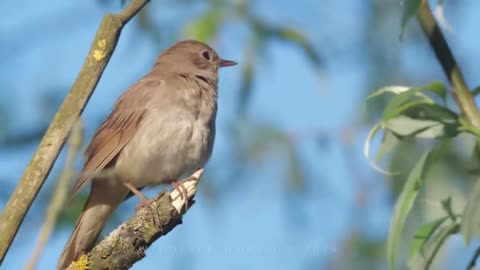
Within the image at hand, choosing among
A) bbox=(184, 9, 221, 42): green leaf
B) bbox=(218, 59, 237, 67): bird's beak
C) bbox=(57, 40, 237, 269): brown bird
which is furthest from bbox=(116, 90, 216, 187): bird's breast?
bbox=(218, 59, 237, 67): bird's beak

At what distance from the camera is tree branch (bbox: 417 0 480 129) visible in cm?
279

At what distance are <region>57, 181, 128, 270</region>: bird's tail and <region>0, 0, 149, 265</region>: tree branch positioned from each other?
5.72ft

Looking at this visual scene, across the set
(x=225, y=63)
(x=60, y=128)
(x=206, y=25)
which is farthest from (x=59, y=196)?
(x=225, y=63)

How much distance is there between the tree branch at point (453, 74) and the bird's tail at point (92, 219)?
2189 millimetres

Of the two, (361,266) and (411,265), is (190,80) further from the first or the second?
(411,265)

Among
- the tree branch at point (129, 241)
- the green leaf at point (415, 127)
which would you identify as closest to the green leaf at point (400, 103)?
the green leaf at point (415, 127)

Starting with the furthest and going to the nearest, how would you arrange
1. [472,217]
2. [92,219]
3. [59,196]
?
[92,219]
[472,217]
[59,196]

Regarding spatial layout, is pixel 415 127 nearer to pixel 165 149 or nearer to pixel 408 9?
pixel 408 9

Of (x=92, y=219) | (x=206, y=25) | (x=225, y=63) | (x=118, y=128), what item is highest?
(x=225, y=63)

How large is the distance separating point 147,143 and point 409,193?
2647 mm

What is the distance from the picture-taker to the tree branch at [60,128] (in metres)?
2.44

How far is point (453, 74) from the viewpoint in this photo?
9.23 feet

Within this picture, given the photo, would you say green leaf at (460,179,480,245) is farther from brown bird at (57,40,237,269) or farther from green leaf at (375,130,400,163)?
brown bird at (57,40,237,269)

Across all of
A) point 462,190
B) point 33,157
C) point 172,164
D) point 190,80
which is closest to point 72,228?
point 172,164
